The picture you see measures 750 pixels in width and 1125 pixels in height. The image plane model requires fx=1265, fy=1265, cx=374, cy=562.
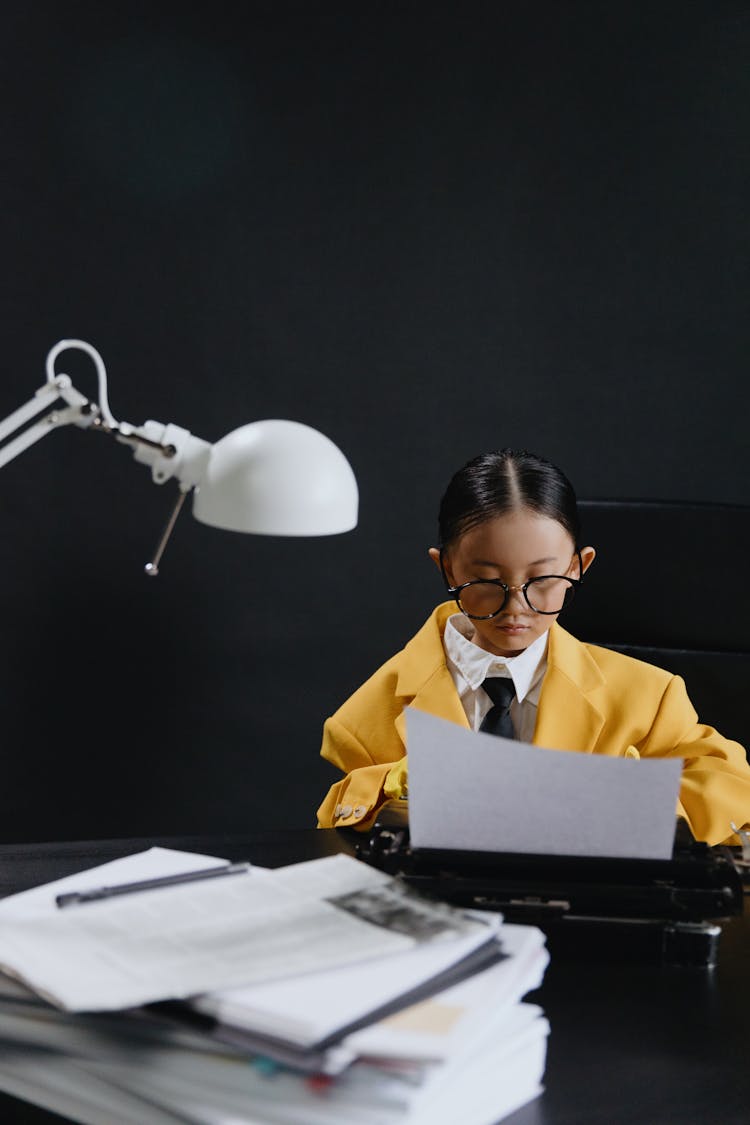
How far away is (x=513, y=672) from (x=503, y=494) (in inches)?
8.1

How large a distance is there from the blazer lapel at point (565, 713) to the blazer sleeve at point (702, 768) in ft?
0.25

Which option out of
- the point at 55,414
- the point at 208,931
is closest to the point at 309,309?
the point at 55,414

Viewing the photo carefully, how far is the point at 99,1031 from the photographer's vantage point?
748 mm

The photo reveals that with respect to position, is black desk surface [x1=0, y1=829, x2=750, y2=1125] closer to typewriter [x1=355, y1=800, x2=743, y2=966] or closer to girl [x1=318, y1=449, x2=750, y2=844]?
typewriter [x1=355, y1=800, x2=743, y2=966]

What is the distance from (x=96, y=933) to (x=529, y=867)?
0.34 meters

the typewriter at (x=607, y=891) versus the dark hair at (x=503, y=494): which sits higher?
the dark hair at (x=503, y=494)

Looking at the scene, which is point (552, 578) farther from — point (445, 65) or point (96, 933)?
point (445, 65)

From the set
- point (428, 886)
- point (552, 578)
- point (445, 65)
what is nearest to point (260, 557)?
point (445, 65)

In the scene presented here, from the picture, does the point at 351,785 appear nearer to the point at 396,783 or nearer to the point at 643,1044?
the point at 396,783

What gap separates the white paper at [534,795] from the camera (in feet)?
3.04

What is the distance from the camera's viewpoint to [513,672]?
144 centimetres

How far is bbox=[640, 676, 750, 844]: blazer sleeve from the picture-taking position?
128 centimetres

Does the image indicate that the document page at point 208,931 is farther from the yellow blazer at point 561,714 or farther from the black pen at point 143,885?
A: the yellow blazer at point 561,714

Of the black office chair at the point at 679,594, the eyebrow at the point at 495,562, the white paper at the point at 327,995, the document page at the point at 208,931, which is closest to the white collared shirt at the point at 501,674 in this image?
the eyebrow at the point at 495,562
